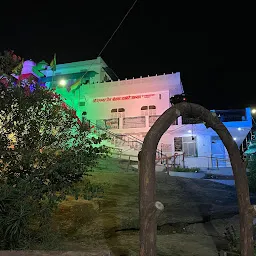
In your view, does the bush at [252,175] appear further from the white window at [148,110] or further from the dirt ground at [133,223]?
the white window at [148,110]

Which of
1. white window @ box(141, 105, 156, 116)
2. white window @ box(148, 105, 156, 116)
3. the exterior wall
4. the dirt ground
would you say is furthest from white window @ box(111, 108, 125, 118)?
the dirt ground

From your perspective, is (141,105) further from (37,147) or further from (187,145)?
(37,147)

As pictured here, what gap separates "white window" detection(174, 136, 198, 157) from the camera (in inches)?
1015

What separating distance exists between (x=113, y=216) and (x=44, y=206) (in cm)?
282

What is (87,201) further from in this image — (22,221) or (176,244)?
(22,221)

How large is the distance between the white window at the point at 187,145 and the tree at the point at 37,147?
19.8 metres

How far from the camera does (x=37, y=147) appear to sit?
6336 millimetres

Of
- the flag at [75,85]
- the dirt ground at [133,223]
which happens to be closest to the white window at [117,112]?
the flag at [75,85]

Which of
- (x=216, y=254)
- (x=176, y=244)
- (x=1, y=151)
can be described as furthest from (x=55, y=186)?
(x=216, y=254)

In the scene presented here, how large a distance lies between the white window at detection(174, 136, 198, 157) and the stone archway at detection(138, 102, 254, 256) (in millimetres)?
21937

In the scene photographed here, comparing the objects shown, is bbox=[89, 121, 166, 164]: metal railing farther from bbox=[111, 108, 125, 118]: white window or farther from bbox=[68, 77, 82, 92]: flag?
bbox=[68, 77, 82, 92]: flag

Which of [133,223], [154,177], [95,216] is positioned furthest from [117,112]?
[154,177]

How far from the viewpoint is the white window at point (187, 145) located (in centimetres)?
2578

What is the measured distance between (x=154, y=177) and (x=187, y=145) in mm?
23530
